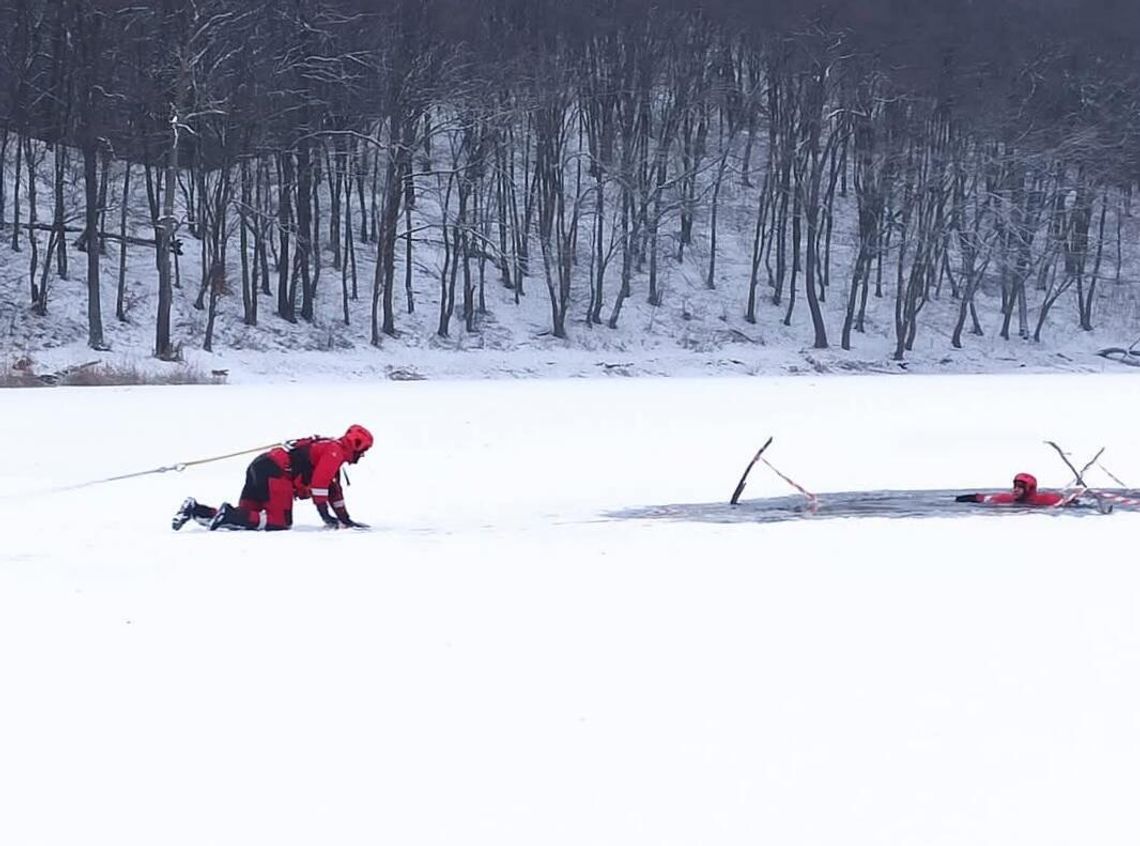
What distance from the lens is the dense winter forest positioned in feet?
127

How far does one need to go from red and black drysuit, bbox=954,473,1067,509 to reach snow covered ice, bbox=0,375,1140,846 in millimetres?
1352

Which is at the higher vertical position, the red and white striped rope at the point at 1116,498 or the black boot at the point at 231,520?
the red and white striped rope at the point at 1116,498

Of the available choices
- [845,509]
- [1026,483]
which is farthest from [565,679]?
[1026,483]

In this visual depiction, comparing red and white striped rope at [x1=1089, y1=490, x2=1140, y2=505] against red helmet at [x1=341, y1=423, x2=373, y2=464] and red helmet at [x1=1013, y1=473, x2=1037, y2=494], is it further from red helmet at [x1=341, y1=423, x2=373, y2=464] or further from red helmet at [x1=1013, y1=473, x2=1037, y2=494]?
red helmet at [x1=341, y1=423, x2=373, y2=464]

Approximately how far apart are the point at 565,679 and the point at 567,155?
1673 inches

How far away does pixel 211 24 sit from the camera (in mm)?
36500

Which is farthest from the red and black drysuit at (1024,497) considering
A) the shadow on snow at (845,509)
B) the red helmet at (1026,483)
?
the shadow on snow at (845,509)

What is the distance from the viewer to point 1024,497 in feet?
46.9

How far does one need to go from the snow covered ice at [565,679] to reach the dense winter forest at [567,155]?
25.0 metres

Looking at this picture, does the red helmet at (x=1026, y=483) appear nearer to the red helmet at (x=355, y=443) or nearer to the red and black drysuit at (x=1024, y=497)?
the red and black drysuit at (x=1024, y=497)

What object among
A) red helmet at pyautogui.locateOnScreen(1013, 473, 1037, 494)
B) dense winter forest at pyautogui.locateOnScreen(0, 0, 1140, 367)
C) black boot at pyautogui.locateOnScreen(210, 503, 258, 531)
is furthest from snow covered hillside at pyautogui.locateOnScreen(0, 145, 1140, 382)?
red helmet at pyautogui.locateOnScreen(1013, 473, 1037, 494)

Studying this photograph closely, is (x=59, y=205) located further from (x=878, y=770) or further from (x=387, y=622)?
(x=878, y=770)

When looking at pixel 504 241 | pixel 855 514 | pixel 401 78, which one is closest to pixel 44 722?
pixel 855 514

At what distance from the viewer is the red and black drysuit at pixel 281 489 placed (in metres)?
12.1
